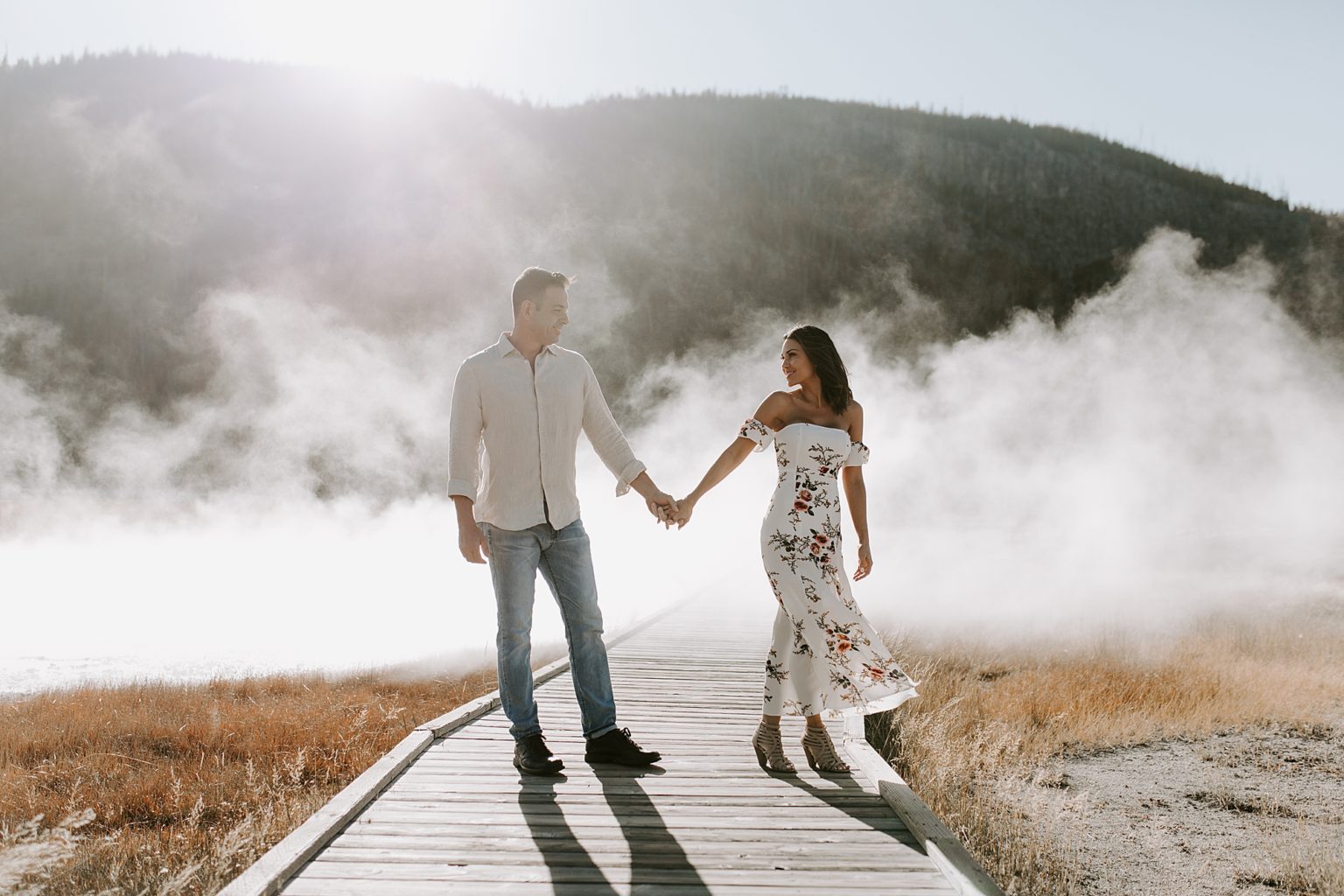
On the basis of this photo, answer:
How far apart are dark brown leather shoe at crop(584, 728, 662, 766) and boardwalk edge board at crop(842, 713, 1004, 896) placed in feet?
2.72

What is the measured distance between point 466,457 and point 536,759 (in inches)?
45.4

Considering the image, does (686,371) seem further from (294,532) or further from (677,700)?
(677,700)

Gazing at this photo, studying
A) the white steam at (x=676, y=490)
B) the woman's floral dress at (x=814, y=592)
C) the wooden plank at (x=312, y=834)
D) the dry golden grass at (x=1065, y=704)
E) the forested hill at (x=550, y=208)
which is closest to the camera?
the wooden plank at (x=312, y=834)

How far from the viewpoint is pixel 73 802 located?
5.37 meters

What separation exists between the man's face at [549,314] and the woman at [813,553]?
0.78 meters

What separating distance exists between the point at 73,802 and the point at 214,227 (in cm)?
6774

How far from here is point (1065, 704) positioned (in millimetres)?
7930

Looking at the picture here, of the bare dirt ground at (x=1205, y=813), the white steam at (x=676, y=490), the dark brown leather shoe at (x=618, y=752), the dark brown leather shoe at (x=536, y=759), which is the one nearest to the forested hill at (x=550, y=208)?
the white steam at (x=676, y=490)

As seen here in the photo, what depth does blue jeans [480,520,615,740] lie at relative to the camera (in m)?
3.62

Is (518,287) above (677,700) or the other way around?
above

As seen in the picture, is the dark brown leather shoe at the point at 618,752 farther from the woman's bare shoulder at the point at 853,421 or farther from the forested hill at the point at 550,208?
the forested hill at the point at 550,208

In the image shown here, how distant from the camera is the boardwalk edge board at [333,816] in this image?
259cm

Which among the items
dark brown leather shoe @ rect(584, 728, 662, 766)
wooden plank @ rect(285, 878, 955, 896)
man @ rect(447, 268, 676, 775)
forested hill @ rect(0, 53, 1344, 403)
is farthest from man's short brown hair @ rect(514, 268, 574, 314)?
forested hill @ rect(0, 53, 1344, 403)

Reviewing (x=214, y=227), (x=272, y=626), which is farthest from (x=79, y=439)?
(x=272, y=626)
